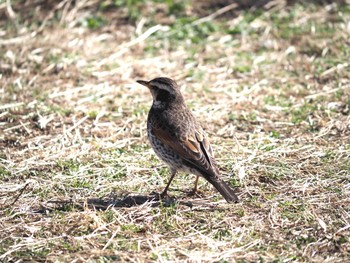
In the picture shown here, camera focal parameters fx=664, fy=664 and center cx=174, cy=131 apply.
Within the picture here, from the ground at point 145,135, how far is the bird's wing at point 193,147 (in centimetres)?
42

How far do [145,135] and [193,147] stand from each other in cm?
196

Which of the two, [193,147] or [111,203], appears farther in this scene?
[193,147]

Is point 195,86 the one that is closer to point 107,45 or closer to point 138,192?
point 107,45

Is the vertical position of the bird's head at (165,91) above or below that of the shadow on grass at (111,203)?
above

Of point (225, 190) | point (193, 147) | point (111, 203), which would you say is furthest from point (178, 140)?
point (111, 203)

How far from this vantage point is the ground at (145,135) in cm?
632

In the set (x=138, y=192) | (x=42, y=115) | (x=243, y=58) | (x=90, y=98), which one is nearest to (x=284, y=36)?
(x=243, y=58)

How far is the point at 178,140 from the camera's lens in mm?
7430

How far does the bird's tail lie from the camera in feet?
22.6

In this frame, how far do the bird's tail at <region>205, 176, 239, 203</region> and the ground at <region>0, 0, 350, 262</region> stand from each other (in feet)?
0.49

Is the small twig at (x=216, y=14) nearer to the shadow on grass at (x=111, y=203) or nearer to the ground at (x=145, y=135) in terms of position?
the ground at (x=145, y=135)

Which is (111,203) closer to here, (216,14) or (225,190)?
(225,190)

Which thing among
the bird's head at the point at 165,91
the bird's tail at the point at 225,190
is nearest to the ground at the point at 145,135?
the bird's tail at the point at 225,190

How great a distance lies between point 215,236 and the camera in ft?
20.9
